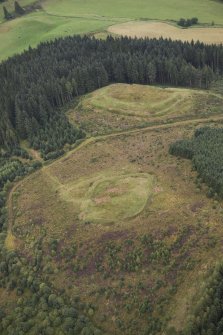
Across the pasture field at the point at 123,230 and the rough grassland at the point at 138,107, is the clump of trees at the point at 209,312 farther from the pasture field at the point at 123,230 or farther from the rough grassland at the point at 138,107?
the rough grassland at the point at 138,107

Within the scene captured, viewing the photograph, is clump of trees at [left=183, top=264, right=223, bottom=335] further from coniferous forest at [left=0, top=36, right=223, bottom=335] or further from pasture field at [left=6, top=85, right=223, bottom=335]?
pasture field at [left=6, top=85, right=223, bottom=335]

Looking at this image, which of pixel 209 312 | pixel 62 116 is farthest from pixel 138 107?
pixel 209 312

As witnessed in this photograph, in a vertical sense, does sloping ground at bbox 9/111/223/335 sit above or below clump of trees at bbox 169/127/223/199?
below

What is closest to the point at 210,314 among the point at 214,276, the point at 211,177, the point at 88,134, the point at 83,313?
the point at 214,276

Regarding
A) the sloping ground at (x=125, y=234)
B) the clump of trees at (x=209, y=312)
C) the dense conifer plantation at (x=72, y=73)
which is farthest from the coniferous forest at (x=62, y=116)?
the sloping ground at (x=125, y=234)

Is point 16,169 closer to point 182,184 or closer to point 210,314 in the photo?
point 182,184

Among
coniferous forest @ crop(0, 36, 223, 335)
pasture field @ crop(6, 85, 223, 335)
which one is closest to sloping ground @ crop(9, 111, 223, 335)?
pasture field @ crop(6, 85, 223, 335)
